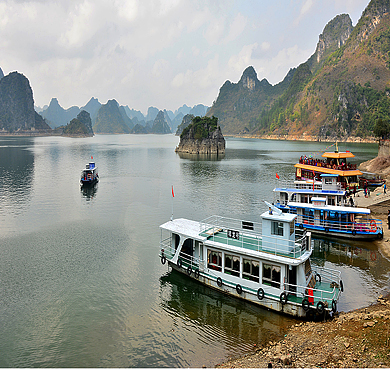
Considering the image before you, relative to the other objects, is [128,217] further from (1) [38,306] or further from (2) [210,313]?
(2) [210,313]

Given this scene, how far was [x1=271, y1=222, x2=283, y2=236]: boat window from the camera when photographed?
67.8 feet

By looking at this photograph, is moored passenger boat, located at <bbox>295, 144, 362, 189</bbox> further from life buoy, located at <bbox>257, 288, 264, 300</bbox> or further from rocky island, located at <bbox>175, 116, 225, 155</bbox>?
rocky island, located at <bbox>175, 116, 225, 155</bbox>

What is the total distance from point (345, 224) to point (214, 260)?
1868 cm

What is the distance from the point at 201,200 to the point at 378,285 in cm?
3190

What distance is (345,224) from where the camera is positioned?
109 feet

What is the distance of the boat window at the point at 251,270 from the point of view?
66.5 feet

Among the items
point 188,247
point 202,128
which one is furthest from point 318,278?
point 202,128

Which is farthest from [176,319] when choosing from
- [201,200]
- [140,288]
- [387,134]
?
[387,134]

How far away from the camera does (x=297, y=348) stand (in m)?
15.2

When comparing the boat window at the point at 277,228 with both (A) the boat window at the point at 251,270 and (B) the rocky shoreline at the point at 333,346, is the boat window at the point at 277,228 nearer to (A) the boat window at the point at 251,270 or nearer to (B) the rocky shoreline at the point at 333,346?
(A) the boat window at the point at 251,270

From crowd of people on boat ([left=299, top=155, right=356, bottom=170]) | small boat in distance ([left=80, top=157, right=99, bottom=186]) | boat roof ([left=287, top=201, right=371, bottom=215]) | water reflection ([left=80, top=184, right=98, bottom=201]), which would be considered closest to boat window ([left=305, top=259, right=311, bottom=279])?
boat roof ([left=287, top=201, right=371, bottom=215])

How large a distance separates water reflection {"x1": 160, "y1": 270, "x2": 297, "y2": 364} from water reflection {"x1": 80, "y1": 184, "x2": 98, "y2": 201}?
1406 inches

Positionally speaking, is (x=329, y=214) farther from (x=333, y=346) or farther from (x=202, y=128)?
(x=202, y=128)

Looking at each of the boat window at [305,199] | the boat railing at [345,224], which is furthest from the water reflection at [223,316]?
the boat window at [305,199]
